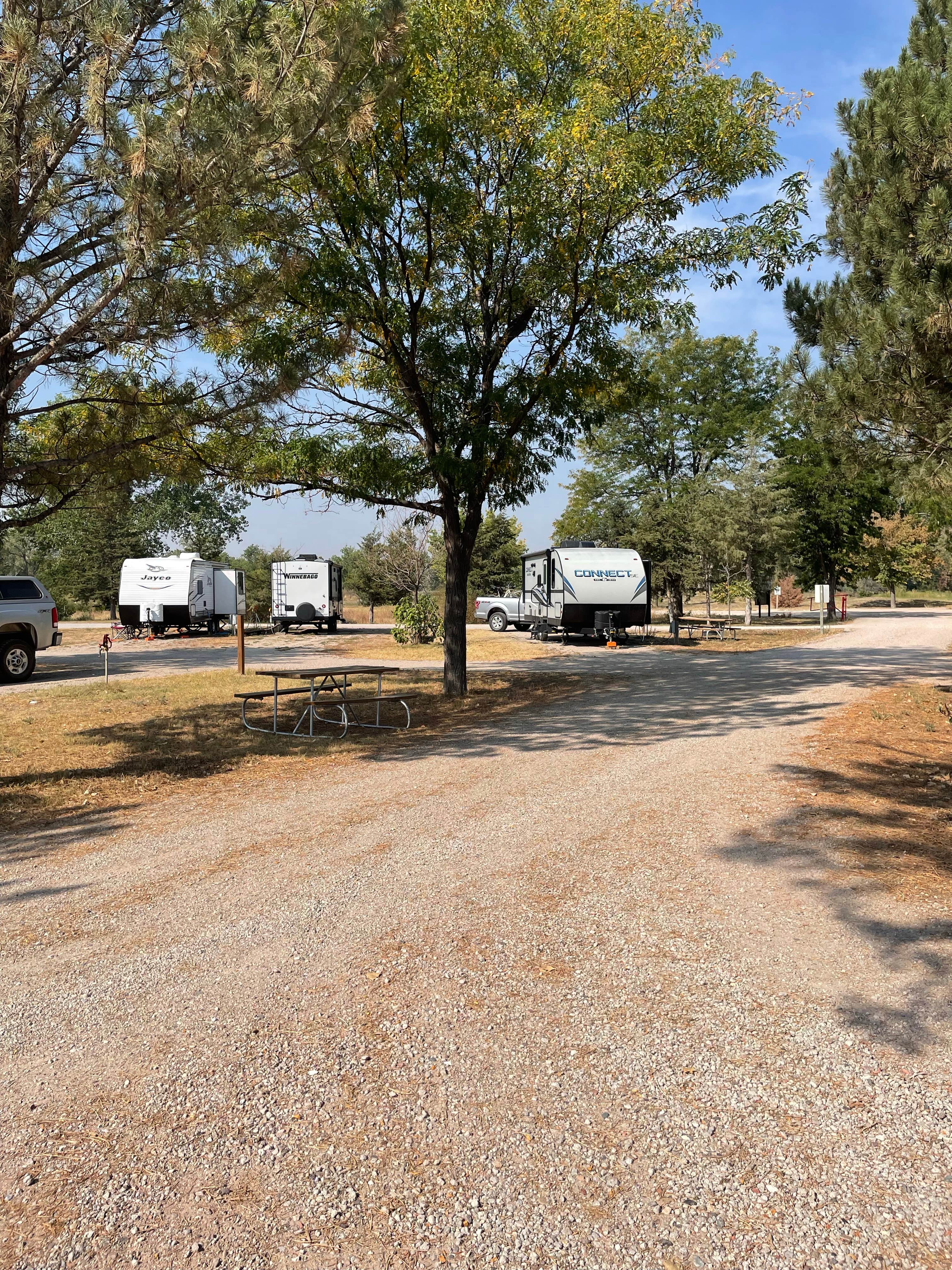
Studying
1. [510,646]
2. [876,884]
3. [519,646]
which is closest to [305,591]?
[510,646]

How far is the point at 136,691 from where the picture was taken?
45.4ft

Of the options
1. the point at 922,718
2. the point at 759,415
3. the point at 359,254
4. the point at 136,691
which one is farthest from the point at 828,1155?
the point at 759,415

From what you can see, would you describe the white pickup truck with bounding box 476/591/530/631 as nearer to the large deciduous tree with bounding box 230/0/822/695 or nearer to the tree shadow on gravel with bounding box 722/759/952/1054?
the large deciduous tree with bounding box 230/0/822/695

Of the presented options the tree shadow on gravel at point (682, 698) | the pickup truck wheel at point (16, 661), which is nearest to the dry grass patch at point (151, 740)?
the tree shadow on gravel at point (682, 698)

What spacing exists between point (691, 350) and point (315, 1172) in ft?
130

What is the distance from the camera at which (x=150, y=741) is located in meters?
9.59

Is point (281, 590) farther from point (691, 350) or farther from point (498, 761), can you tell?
point (498, 761)

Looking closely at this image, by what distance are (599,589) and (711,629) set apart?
7.75m

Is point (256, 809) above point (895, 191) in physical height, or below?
below

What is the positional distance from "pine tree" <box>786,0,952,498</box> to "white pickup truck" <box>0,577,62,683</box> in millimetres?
13706

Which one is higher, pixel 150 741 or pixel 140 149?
pixel 140 149

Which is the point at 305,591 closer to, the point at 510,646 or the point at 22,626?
the point at 510,646

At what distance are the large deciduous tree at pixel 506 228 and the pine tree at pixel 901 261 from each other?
61.4 inches

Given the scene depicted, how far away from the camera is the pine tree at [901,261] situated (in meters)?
7.68
